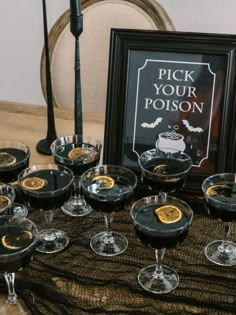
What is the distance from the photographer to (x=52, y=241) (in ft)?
3.76

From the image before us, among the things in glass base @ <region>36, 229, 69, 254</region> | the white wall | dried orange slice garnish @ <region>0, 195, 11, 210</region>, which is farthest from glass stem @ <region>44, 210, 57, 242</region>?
the white wall

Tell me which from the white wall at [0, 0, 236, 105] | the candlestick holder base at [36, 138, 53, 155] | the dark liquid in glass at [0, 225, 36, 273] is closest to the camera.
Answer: the dark liquid in glass at [0, 225, 36, 273]

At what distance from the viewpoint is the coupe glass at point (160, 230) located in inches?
38.5

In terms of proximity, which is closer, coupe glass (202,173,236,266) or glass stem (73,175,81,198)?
coupe glass (202,173,236,266)

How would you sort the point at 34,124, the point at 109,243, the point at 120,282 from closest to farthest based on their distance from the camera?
1. the point at 120,282
2. the point at 109,243
3. the point at 34,124

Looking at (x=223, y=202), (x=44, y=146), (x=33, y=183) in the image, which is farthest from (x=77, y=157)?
(x=223, y=202)

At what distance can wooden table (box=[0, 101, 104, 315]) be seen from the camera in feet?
4.97

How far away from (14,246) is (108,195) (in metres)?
0.22

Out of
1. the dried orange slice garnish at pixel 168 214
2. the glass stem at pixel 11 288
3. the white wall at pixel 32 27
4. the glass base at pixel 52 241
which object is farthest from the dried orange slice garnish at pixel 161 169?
the white wall at pixel 32 27

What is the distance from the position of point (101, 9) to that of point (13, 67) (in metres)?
1.06

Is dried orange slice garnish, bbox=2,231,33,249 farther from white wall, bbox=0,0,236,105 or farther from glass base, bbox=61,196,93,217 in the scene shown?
white wall, bbox=0,0,236,105

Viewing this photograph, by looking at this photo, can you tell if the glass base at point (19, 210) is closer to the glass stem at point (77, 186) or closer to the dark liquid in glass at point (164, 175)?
the glass stem at point (77, 186)

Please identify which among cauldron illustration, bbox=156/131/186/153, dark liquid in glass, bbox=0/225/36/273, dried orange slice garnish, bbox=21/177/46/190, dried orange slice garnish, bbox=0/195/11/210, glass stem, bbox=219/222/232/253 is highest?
cauldron illustration, bbox=156/131/186/153

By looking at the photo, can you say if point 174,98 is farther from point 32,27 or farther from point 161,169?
point 32,27
